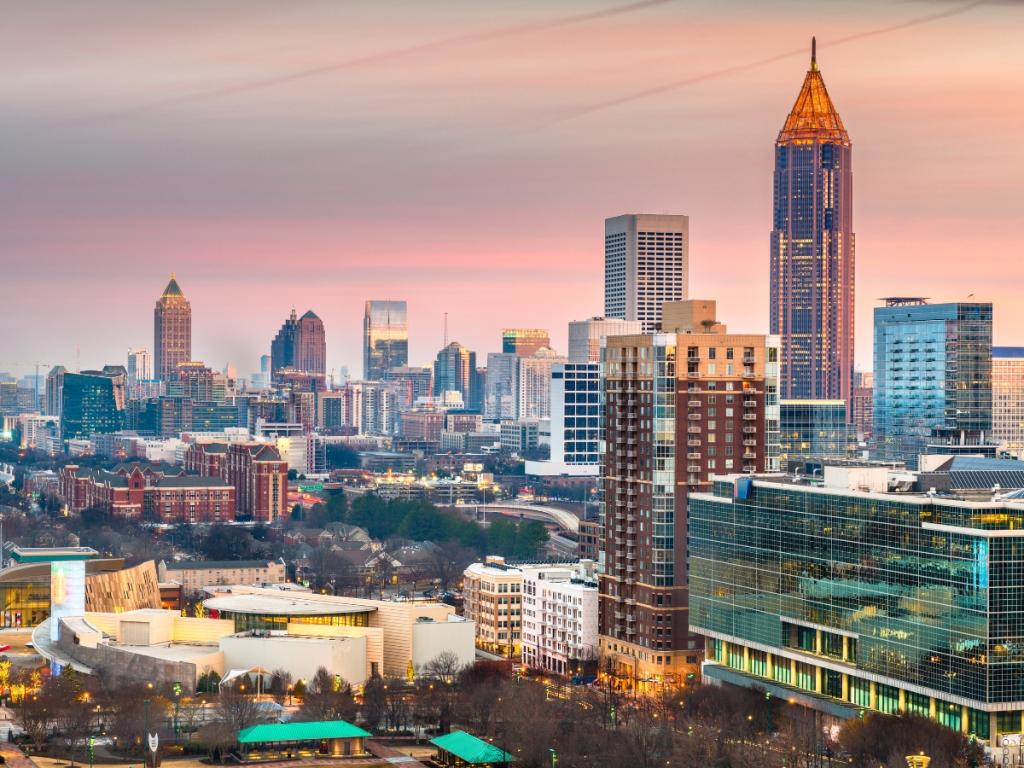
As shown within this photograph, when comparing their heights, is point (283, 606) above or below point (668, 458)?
below

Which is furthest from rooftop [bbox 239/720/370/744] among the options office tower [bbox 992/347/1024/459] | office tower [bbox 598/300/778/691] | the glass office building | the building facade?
office tower [bbox 992/347/1024/459]

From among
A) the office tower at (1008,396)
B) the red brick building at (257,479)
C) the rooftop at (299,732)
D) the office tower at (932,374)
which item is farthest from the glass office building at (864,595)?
the red brick building at (257,479)

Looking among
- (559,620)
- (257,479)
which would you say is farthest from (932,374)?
(559,620)

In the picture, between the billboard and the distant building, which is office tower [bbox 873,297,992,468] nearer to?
the distant building

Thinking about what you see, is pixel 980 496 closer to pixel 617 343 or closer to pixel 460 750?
pixel 460 750

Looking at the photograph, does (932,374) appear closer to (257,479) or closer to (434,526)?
(434,526)

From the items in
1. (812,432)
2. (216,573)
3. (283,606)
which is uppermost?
(812,432)
